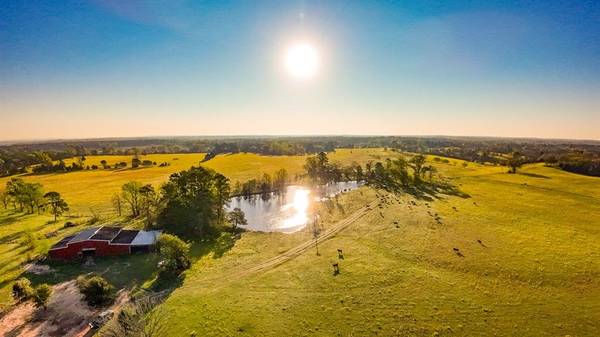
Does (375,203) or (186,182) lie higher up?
(186,182)

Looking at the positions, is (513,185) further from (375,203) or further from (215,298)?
(215,298)

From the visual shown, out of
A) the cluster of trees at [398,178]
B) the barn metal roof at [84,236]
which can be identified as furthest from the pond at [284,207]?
the barn metal roof at [84,236]

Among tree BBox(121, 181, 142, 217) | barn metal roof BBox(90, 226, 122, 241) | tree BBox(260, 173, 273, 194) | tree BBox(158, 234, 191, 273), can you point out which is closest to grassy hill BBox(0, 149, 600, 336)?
tree BBox(158, 234, 191, 273)

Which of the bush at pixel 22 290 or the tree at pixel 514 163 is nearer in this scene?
the bush at pixel 22 290

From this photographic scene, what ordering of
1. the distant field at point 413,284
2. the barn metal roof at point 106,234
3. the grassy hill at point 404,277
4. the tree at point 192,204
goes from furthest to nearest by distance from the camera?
1. the tree at point 192,204
2. the barn metal roof at point 106,234
3. the grassy hill at point 404,277
4. the distant field at point 413,284

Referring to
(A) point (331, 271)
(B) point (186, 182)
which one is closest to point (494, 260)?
(A) point (331, 271)

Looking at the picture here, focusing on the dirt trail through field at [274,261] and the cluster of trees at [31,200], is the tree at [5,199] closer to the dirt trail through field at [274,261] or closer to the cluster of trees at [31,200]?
the cluster of trees at [31,200]
